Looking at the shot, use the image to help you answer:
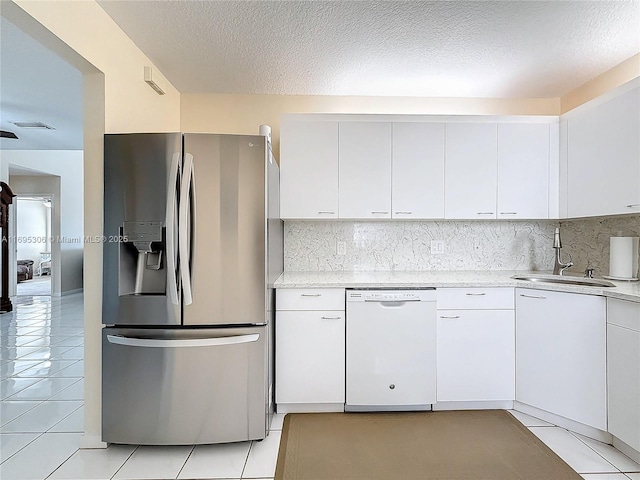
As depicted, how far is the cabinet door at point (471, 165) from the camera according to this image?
2902 mm

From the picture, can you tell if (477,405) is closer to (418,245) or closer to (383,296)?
(383,296)

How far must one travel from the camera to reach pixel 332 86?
3090mm

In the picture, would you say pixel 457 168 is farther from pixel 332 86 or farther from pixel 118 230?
pixel 118 230

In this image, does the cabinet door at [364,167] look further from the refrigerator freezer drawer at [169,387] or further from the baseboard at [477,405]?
the baseboard at [477,405]

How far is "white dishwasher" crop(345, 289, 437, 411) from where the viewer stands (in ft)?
8.11

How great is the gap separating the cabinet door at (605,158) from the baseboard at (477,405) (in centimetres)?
155

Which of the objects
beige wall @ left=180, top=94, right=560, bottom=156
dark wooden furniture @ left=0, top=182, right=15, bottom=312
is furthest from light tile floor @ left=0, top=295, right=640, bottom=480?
dark wooden furniture @ left=0, top=182, right=15, bottom=312

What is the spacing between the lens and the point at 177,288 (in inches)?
80.0

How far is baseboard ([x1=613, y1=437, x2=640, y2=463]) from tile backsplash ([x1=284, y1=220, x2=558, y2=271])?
4.94 ft

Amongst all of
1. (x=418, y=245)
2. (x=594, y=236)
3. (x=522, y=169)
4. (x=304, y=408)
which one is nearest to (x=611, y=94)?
(x=522, y=169)

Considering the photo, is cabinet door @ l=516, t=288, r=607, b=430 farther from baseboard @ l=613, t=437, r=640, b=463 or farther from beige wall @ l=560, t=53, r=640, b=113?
beige wall @ l=560, t=53, r=640, b=113

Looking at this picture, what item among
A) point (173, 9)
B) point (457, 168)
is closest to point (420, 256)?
point (457, 168)

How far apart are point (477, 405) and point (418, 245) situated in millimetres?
1367

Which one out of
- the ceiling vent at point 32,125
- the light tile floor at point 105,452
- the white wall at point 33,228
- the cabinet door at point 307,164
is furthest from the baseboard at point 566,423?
the white wall at point 33,228
